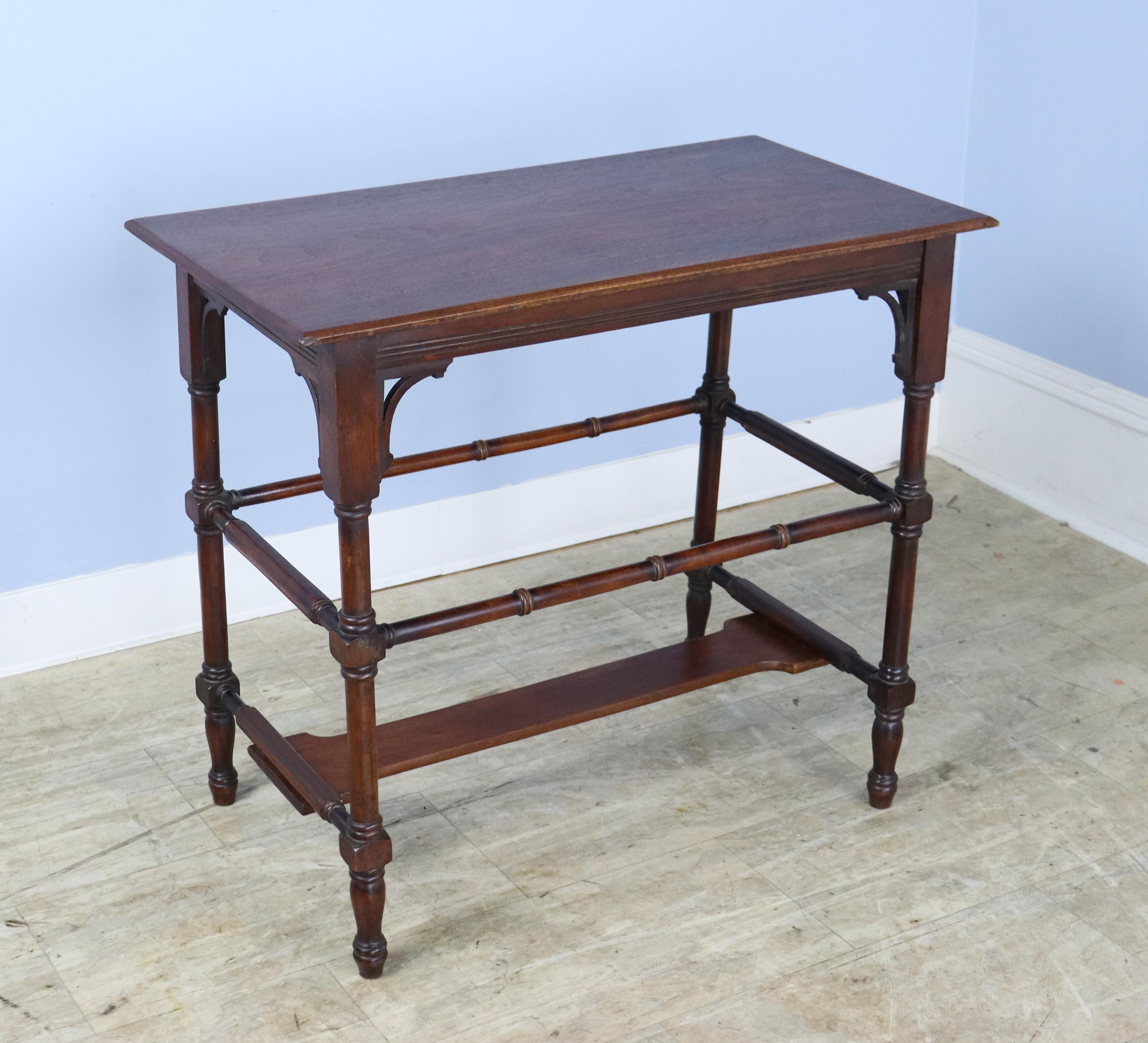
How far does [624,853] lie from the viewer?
2.71 metres

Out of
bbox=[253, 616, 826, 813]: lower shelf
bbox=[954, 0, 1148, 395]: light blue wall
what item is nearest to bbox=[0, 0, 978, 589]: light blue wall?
bbox=[954, 0, 1148, 395]: light blue wall

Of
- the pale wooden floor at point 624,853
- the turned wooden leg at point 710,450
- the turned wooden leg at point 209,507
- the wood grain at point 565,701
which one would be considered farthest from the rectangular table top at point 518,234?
the pale wooden floor at point 624,853

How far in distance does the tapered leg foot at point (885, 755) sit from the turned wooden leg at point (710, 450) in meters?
0.47

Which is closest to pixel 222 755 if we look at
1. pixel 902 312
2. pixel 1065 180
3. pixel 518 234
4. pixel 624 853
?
pixel 624 853

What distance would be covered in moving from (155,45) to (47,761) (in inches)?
57.2

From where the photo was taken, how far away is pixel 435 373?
7.02 ft

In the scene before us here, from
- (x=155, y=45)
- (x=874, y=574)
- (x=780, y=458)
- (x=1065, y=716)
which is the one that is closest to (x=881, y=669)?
(x=1065, y=716)

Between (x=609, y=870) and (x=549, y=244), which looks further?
(x=609, y=870)

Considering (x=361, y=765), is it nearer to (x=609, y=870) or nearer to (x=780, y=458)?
(x=609, y=870)

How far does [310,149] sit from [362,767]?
1532 mm

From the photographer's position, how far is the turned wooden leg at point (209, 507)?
8.09 feet

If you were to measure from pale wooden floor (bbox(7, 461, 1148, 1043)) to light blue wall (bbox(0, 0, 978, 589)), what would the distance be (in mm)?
414

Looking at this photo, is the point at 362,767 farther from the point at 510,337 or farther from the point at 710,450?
the point at 710,450

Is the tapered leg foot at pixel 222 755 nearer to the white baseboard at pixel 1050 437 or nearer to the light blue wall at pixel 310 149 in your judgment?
the light blue wall at pixel 310 149
